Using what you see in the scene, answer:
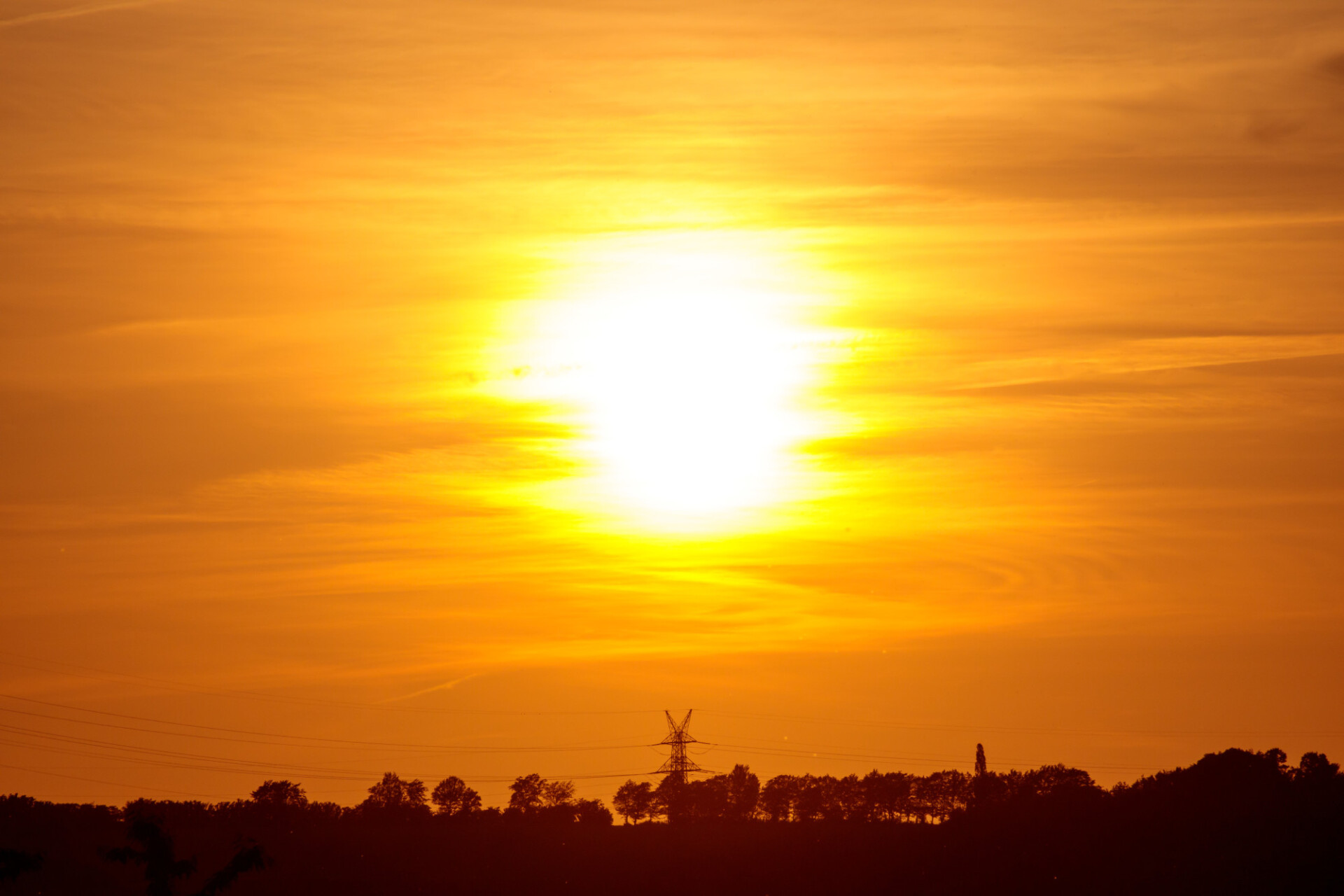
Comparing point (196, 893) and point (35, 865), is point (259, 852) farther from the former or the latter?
point (35, 865)

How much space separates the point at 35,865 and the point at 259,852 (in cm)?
1176

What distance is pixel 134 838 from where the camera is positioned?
7400 cm

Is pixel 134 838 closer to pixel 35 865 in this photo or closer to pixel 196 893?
pixel 196 893

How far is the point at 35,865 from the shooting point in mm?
62781

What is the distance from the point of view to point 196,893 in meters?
76.9

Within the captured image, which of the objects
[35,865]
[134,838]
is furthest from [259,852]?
[35,865]

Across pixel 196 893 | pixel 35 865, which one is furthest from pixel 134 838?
pixel 35 865

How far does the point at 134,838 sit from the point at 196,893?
4519 millimetres

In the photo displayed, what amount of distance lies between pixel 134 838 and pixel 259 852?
5.52m

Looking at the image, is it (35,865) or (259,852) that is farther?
(259,852)

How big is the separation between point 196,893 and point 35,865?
14912mm

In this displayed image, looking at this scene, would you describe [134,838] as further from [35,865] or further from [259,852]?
[35,865]

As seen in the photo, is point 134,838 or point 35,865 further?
point 134,838

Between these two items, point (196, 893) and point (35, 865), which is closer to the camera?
point (35, 865)
